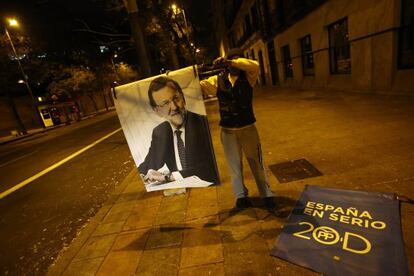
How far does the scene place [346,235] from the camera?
2625 millimetres

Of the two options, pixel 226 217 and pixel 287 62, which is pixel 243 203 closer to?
pixel 226 217

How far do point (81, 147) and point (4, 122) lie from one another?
62.3ft

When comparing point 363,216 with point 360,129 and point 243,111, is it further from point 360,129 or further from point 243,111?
point 360,129

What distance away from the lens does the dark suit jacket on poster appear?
120 inches

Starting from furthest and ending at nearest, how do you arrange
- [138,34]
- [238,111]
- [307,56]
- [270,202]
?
[307,56] < [138,34] < [270,202] < [238,111]

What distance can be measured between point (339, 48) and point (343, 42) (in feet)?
1.59

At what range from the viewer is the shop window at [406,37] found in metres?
7.71

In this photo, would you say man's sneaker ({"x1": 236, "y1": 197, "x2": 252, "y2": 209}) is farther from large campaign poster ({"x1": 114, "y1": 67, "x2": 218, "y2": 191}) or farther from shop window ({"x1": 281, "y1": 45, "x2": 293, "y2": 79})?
shop window ({"x1": 281, "y1": 45, "x2": 293, "y2": 79})

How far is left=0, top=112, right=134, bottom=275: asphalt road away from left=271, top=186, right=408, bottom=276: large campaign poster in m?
3.22

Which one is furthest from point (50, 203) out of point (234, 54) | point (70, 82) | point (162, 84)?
point (70, 82)

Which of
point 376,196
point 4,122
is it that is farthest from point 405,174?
point 4,122

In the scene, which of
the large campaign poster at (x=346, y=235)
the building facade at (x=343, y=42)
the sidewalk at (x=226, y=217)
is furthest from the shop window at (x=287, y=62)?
the large campaign poster at (x=346, y=235)

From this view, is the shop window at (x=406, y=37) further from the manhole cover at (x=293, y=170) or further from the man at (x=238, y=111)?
the man at (x=238, y=111)

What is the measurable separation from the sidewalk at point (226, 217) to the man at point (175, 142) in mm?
707
